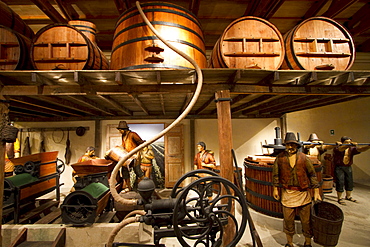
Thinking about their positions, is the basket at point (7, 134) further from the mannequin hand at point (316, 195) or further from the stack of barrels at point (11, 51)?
the mannequin hand at point (316, 195)

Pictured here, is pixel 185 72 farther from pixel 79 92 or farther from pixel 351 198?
pixel 351 198

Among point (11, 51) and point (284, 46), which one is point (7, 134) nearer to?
point (11, 51)

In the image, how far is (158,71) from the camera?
8.14 ft

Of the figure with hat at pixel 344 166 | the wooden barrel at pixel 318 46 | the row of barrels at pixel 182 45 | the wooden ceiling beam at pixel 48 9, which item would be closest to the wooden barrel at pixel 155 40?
the row of barrels at pixel 182 45

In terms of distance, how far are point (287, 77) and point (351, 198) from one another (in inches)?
184

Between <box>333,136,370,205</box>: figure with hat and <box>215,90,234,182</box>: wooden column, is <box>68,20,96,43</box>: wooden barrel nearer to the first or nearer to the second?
<box>215,90,234,182</box>: wooden column

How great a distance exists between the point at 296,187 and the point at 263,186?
102cm

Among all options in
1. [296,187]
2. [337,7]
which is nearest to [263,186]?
[296,187]

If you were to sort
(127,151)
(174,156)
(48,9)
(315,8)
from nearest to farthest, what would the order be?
(127,151), (48,9), (315,8), (174,156)

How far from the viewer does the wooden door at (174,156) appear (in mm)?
5988

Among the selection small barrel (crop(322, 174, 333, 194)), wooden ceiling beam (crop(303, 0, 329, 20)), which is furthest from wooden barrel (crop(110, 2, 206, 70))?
small barrel (crop(322, 174, 333, 194))

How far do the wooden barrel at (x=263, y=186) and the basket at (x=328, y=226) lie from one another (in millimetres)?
780

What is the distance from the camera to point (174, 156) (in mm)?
6023

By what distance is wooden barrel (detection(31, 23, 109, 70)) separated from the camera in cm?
282
